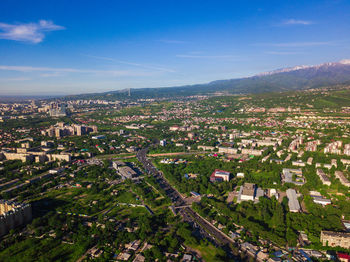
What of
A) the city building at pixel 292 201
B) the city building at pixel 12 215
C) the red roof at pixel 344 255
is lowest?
the red roof at pixel 344 255

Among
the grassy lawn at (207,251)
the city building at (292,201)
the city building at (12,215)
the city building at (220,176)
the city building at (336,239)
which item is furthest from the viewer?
the city building at (220,176)

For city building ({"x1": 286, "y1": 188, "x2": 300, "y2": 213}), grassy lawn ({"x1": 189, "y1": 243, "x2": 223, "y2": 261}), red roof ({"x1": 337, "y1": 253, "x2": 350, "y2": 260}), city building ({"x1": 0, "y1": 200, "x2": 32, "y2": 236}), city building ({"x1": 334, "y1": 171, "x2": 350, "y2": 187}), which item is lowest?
red roof ({"x1": 337, "y1": 253, "x2": 350, "y2": 260})

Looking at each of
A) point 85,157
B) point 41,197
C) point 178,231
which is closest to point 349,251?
point 178,231

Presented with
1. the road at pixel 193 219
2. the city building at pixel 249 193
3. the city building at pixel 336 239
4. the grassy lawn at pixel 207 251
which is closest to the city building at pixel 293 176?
the city building at pixel 249 193

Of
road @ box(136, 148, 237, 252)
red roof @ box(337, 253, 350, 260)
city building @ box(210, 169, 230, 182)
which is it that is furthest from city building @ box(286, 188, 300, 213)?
road @ box(136, 148, 237, 252)

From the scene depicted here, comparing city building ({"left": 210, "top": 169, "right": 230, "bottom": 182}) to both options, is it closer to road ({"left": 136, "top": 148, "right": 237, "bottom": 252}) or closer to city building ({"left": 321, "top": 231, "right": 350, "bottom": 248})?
road ({"left": 136, "top": 148, "right": 237, "bottom": 252})

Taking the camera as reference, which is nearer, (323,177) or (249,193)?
(249,193)

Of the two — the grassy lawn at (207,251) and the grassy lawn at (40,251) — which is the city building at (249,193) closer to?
the grassy lawn at (207,251)

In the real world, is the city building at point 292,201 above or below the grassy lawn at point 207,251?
above

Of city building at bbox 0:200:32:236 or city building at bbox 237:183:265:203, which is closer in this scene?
city building at bbox 0:200:32:236

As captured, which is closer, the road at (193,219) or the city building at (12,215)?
the road at (193,219)

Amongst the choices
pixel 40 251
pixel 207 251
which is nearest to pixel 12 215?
pixel 40 251

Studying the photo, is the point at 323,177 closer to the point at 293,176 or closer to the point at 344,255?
the point at 293,176

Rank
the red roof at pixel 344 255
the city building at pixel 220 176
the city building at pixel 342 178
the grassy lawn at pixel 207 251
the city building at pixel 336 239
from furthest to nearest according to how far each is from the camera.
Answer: the city building at pixel 220 176 < the city building at pixel 342 178 < the city building at pixel 336 239 < the grassy lawn at pixel 207 251 < the red roof at pixel 344 255
